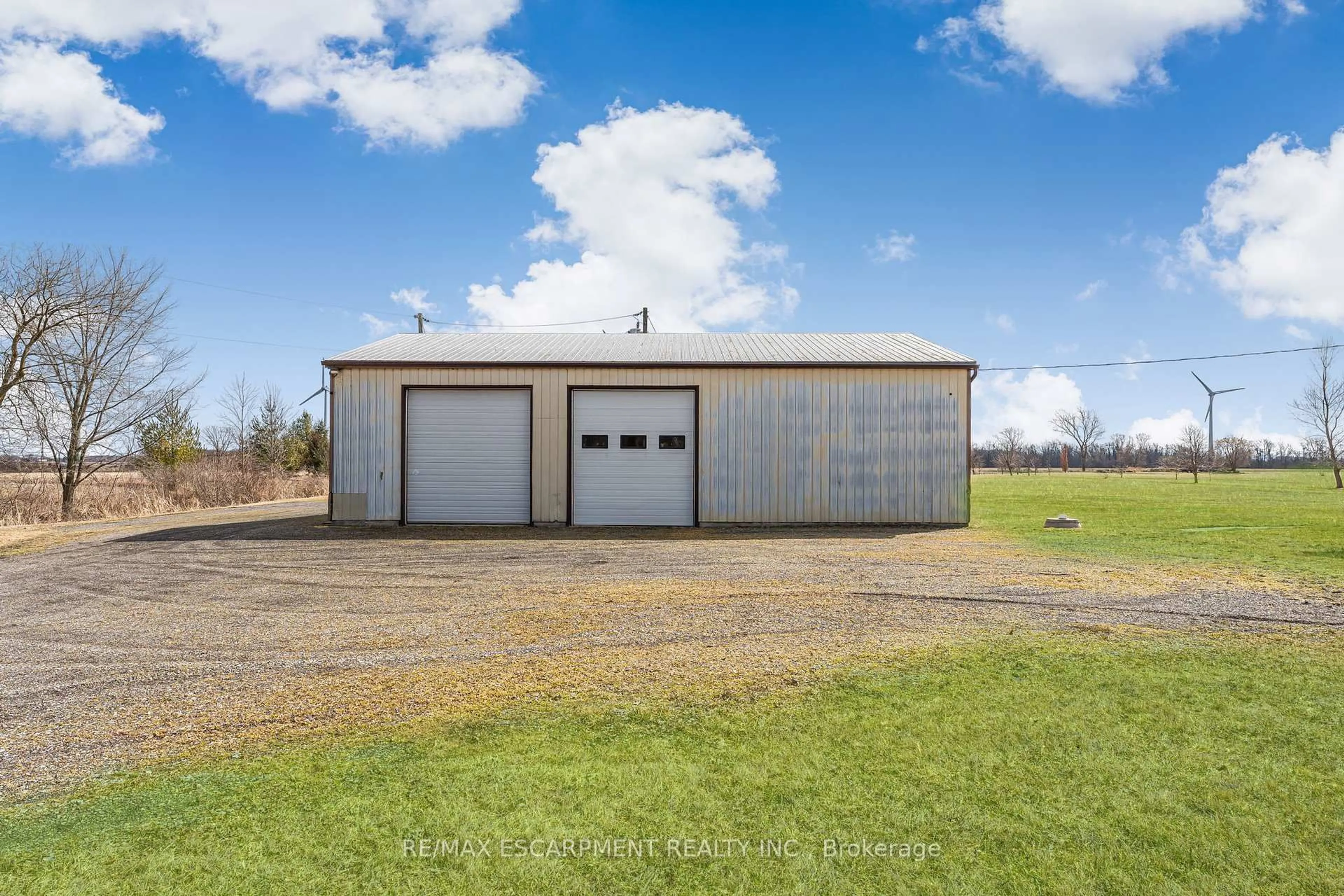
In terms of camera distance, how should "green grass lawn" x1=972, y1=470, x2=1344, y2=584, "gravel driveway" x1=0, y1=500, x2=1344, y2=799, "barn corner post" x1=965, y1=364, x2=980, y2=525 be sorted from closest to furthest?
"gravel driveway" x1=0, y1=500, x2=1344, y2=799
"green grass lawn" x1=972, y1=470, x2=1344, y2=584
"barn corner post" x1=965, y1=364, x2=980, y2=525

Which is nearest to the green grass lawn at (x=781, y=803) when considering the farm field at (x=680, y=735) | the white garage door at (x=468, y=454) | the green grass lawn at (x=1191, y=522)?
the farm field at (x=680, y=735)

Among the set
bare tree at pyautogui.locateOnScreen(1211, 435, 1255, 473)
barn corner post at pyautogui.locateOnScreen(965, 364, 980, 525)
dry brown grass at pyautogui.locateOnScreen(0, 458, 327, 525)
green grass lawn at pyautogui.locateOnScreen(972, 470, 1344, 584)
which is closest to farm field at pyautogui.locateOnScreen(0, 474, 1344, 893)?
green grass lawn at pyautogui.locateOnScreen(972, 470, 1344, 584)

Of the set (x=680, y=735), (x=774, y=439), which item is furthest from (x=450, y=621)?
(x=774, y=439)

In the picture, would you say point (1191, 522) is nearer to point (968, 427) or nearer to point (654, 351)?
point (968, 427)

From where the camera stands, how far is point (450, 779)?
3297 mm

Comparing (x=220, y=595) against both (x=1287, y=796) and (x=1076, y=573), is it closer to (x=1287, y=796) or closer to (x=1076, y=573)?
(x=1287, y=796)

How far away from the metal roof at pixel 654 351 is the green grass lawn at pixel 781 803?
12.3 meters

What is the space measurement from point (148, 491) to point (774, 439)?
19.2 m

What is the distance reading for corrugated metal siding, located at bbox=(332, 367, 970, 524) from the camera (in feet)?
52.9

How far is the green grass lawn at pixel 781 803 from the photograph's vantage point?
8.38ft

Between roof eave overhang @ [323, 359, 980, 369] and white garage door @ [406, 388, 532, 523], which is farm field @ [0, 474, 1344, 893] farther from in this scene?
roof eave overhang @ [323, 359, 980, 369]

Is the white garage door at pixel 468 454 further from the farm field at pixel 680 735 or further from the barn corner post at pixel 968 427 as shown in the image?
the barn corner post at pixel 968 427

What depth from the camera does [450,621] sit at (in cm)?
677

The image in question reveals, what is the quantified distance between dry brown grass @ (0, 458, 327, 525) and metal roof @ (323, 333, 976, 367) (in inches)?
364
